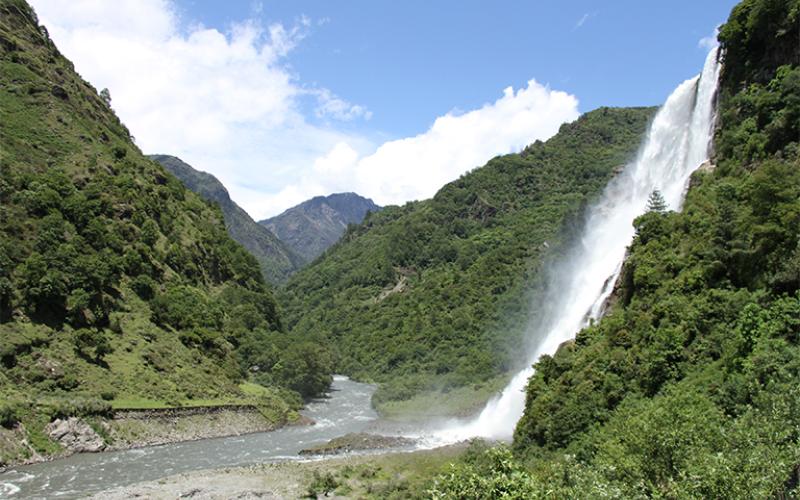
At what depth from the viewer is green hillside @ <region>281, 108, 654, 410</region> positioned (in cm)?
11675

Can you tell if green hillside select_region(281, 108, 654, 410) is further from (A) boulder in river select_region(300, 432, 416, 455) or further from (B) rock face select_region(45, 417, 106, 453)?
(B) rock face select_region(45, 417, 106, 453)

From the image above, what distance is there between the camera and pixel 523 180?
198m

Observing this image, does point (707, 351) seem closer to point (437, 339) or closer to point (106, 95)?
point (437, 339)

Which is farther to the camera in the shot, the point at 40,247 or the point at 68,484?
the point at 40,247

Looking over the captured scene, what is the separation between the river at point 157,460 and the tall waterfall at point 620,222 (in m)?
18.2

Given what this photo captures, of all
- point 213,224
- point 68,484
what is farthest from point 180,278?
point 68,484

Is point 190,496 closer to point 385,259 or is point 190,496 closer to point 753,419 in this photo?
point 753,419

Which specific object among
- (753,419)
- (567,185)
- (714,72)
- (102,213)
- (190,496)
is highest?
(567,185)

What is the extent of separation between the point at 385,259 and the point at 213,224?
67494mm

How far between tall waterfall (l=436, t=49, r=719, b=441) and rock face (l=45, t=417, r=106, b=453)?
122ft

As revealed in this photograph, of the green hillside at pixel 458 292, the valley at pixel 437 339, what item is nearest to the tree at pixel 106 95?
the valley at pixel 437 339

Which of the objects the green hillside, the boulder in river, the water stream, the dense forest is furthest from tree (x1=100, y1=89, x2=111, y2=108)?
the dense forest

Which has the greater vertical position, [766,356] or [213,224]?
[213,224]

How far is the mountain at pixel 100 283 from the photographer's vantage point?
204 ft
